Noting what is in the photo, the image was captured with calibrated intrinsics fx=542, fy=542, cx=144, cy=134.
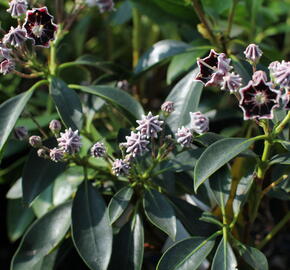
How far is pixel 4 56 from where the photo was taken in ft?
4.31

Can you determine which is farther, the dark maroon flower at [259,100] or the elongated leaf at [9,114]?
the elongated leaf at [9,114]

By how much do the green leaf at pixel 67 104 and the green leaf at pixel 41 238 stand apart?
288 millimetres

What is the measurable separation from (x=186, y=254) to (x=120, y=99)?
1.58 feet

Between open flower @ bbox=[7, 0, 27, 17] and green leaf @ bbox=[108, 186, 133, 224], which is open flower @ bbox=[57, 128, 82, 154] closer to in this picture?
green leaf @ bbox=[108, 186, 133, 224]

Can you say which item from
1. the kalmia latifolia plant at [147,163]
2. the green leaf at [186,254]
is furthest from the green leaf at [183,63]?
the green leaf at [186,254]

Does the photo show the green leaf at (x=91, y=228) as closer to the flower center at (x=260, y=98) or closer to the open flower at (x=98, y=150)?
the open flower at (x=98, y=150)

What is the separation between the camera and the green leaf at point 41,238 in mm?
1475

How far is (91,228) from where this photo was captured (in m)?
1.40

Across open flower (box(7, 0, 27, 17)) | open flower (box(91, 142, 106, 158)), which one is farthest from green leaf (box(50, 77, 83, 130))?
open flower (box(7, 0, 27, 17))

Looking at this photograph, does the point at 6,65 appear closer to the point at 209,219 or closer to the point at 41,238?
the point at 41,238

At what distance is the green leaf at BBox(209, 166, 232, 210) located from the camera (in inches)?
55.5

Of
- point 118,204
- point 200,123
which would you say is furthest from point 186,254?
point 200,123

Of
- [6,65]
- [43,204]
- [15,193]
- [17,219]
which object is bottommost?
[17,219]

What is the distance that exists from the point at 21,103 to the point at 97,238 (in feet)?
1.34
